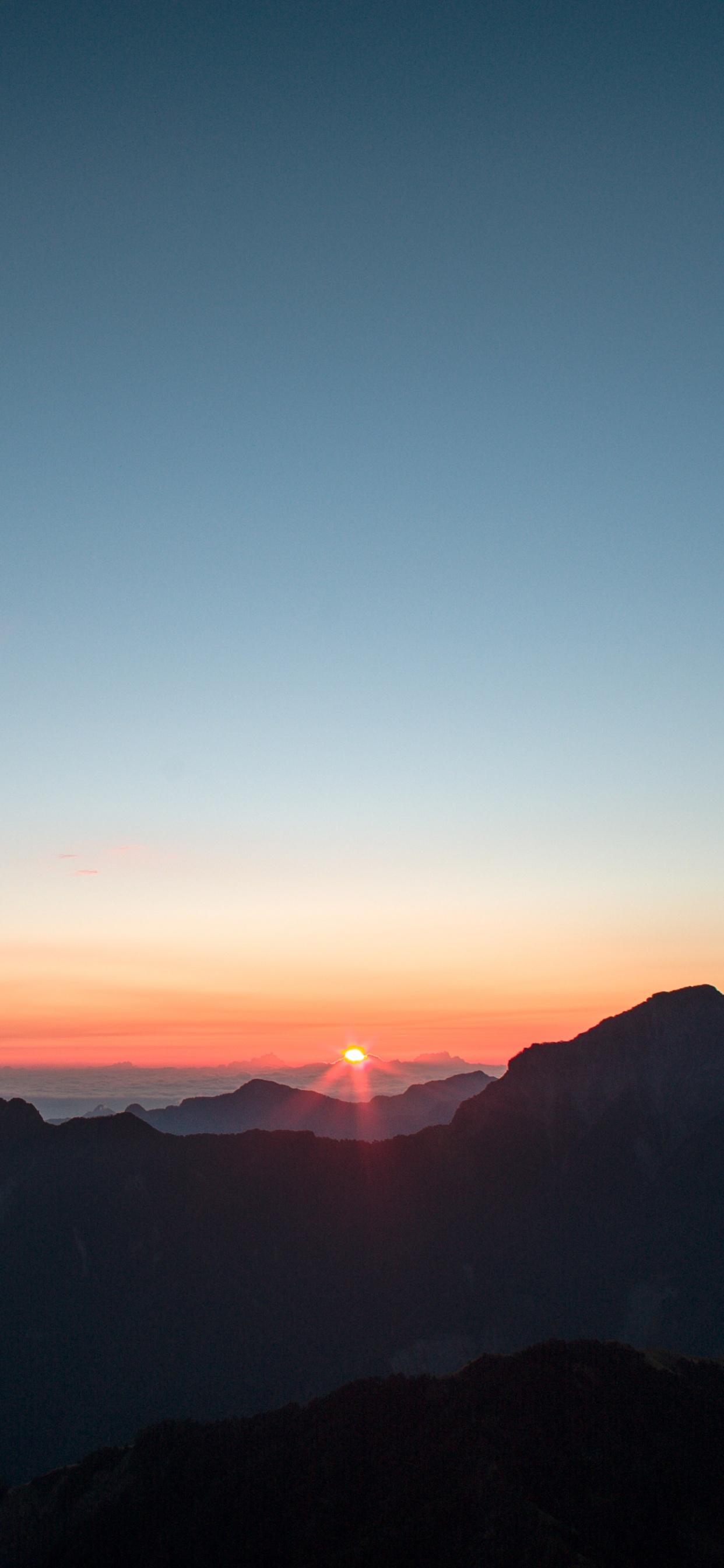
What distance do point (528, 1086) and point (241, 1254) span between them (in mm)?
55426

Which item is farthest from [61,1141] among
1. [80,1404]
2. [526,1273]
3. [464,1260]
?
[526,1273]

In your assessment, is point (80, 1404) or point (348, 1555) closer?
point (348, 1555)

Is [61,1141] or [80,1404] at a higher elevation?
[61,1141]

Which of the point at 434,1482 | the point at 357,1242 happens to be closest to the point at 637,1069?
the point at 357,1242

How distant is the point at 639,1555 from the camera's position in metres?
43.3

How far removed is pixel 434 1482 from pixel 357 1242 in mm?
88004

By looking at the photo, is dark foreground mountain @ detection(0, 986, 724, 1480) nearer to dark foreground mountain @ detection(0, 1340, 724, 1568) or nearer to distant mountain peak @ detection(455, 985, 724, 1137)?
distant mountain peak @ detection(455, 985, 724, 1137)

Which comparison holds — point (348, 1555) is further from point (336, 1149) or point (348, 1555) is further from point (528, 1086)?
point (528, 1086)

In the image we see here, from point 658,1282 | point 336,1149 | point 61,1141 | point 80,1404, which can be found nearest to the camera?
point 80,1404

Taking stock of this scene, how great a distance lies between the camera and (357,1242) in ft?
439

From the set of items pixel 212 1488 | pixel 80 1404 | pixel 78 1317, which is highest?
pixel 212 1488

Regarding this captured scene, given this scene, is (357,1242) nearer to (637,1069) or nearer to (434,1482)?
(637,1069)

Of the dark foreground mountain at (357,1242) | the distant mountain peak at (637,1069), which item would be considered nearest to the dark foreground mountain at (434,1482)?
the dark foreground mountain at (357,1242)

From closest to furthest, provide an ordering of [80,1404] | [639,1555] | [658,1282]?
[639,1555] → [80,1404] → [658,1282]
